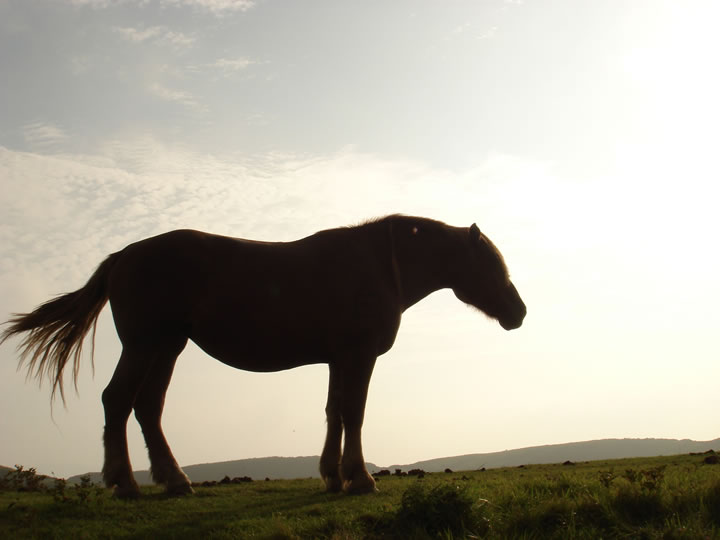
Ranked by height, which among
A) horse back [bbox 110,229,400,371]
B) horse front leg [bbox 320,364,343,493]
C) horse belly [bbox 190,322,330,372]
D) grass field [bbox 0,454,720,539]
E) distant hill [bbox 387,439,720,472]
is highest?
horse back [bbox 110,229,400,371]

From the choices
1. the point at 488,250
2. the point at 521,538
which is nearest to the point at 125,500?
the point at 521,538

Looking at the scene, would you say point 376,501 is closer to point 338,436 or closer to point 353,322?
point 338,436

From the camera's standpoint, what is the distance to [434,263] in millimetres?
9805

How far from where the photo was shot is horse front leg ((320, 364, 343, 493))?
29.3 ft

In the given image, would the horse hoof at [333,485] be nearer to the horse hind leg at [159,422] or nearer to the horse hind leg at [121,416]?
the horse hind leg at [159,422]

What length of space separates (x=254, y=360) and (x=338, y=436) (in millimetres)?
1564

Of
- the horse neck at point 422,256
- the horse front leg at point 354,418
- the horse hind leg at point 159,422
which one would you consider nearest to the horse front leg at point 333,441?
the horse front leg at point 354,418

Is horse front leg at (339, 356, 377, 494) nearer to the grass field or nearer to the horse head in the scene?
the grass field

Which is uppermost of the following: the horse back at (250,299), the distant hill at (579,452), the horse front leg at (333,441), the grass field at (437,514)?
the horse back at (250,299)

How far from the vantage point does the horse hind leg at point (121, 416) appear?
838cm

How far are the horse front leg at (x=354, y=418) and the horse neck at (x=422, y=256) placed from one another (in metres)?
1.38

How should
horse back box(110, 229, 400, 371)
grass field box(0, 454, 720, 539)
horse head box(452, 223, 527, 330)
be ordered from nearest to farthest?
1. grass field box(0, 454, 720, 539)
2. horse back box(110, 229, 400, 371)
3. horse head box(452, 223, 527, 330)

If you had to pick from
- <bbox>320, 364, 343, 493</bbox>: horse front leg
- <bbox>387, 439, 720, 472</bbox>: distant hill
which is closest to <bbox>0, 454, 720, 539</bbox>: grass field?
<bbox>320, 364, 343, 493</bbox>: horse front leg

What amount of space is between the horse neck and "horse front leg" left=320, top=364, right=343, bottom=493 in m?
1.57
